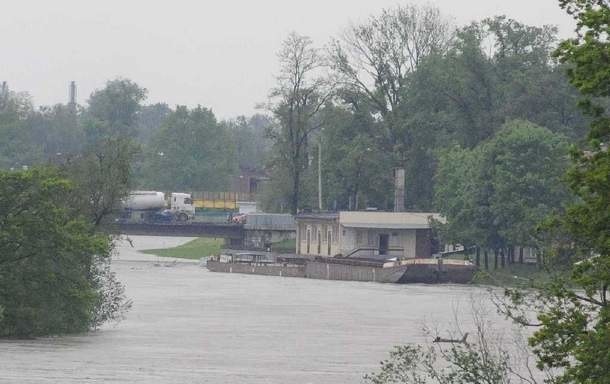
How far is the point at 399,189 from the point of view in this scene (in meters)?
122

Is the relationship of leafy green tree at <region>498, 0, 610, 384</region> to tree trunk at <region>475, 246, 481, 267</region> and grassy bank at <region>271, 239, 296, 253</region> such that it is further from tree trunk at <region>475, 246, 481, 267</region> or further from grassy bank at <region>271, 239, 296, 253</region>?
grassy bank at <region>271, 239, 296, 253</region>

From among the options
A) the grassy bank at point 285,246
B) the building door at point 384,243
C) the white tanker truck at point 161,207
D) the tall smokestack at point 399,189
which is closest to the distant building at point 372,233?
the building door at point 384,243

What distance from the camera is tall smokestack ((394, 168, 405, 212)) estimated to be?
399 feet

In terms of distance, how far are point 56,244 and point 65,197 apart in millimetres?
4618

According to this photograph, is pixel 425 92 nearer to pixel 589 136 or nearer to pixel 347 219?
pixel 347 219

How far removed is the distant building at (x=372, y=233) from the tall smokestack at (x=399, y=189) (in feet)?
7.99

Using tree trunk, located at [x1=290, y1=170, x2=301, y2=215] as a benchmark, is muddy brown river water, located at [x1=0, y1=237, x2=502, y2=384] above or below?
below

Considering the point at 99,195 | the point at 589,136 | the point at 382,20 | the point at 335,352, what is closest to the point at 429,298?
the point at 99,195

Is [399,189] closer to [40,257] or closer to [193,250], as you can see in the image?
[193,250]

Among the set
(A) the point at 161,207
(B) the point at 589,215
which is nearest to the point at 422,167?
(A) the point at 161,207

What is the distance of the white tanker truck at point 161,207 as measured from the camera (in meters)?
151

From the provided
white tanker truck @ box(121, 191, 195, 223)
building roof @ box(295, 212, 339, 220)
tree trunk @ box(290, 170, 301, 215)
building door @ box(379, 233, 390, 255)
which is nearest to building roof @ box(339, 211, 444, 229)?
building roof @ box(295, 212, 339, 220)

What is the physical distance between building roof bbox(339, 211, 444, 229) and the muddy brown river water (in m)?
17.9

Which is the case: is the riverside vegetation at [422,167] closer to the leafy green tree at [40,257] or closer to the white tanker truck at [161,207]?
the leafy green tree at [40,257]
